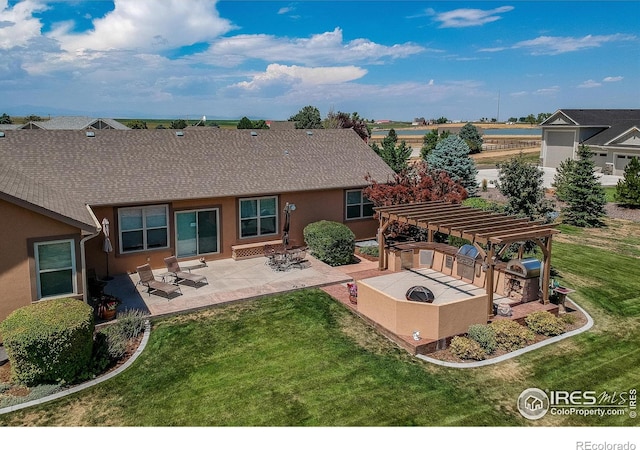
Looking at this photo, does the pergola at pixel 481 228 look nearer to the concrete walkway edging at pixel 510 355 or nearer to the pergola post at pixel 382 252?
the pergola post at pixel 382 252

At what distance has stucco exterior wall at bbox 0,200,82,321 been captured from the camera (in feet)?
38.9

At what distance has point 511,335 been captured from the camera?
12.8 m

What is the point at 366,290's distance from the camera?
14.0 meters

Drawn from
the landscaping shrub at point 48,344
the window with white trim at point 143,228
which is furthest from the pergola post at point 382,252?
the landscaping shrub at point 48,344

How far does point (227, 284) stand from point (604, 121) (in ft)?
176

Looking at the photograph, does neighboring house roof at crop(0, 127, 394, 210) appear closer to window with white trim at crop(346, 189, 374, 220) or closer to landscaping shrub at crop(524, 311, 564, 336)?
window with white trim at crop(346, 189, 374, 220)

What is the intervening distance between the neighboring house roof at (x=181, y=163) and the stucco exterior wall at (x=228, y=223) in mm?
525

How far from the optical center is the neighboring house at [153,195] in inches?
491

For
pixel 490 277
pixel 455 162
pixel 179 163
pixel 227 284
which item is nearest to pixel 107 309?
→ pixel 227 284

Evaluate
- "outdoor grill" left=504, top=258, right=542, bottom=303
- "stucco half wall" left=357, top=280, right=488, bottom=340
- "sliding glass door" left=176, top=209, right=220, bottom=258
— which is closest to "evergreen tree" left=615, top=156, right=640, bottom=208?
"outdoor grill" left=504, top=258, right=542, bottom=303

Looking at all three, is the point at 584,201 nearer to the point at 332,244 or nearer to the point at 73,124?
the point at 332,244

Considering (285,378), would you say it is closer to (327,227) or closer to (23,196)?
(23,196)
